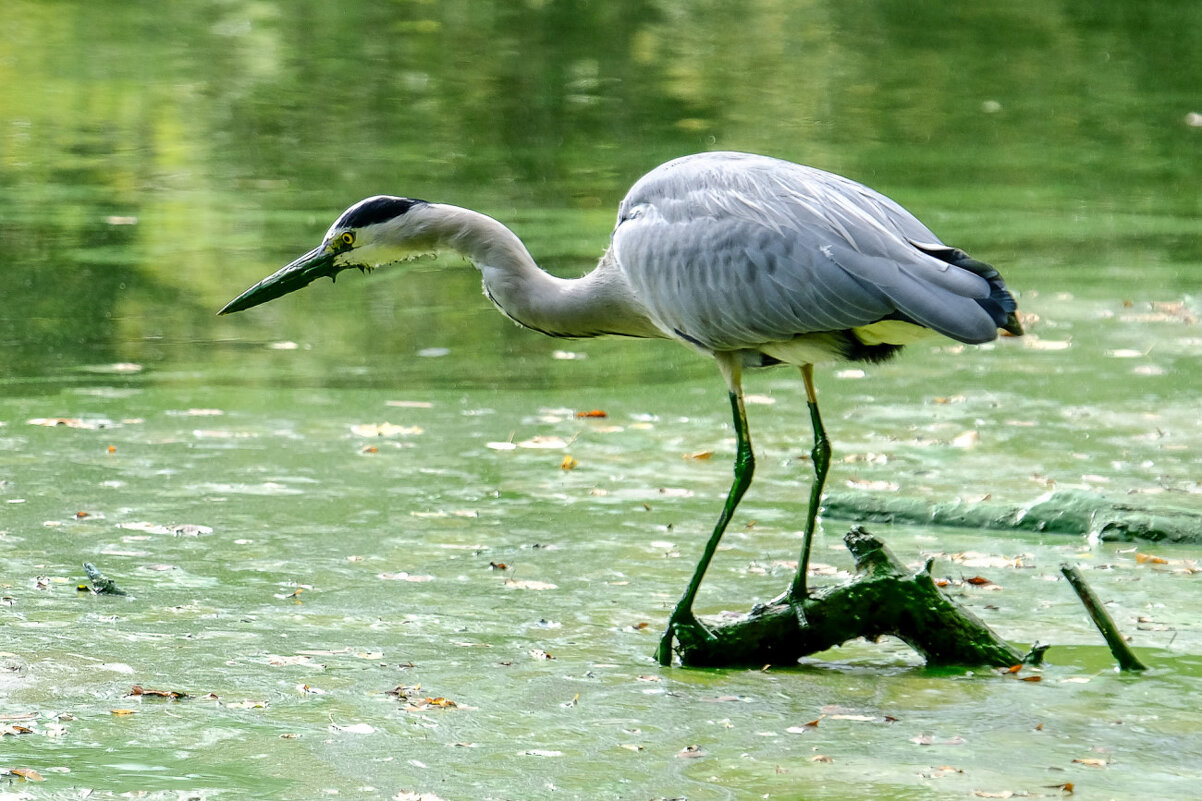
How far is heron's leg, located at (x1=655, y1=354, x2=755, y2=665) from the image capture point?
17.0 ft

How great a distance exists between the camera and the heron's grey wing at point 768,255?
512 centimetres

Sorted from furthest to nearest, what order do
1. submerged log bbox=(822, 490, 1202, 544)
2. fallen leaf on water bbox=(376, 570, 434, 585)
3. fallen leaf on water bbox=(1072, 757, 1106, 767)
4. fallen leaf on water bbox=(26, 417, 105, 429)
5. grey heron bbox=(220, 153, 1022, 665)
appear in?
1. fallen leaf on water bbox=(26, 417, 105, 429)
2. submerged log bbox=(822, 490, 1202, 544)
3. fallen leaf on water bbox=(376, 570, 434, 585)
4. grey heron bbox=(220, 153, 1022, 665)
5. fallen leaf on water bbox=(1072, 757, 1106, 767)

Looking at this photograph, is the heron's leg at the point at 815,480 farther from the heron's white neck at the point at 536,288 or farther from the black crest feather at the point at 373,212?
the black crest feather at the point at 373,212

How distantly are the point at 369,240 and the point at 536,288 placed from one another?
574 millimetres

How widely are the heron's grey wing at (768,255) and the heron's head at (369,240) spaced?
67cm

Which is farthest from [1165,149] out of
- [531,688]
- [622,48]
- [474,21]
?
[531,688]

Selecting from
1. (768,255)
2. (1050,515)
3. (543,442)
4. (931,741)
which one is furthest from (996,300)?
(543,442)

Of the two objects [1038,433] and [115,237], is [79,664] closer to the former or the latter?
[1038,433]

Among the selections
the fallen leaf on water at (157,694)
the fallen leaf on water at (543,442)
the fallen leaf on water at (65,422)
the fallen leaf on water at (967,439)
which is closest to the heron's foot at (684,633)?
the fallen leaf on water at (157,694)

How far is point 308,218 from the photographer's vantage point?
41.0ft

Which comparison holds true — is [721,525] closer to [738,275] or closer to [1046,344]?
[738,275]

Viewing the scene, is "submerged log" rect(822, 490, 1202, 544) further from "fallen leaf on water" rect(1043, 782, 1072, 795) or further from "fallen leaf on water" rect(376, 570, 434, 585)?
"fallen leaf on water" rect(1043, 782, 1072, 795)

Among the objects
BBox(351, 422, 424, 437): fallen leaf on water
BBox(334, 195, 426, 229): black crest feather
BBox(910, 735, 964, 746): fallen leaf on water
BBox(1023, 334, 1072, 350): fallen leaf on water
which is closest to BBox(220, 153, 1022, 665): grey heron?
BBox(334, 195, 426, 229): black crest feather

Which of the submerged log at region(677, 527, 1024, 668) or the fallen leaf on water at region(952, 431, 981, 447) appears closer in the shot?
the submerged log at region(677, 527, 1024, 668)
